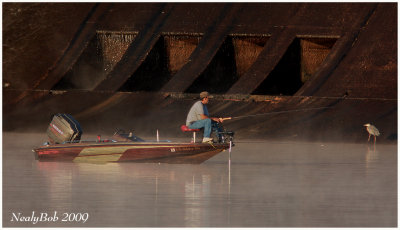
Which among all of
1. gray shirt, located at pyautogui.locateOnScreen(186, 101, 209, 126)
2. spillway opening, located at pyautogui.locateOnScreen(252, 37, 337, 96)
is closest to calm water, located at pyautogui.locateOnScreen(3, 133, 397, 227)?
gray shirt, located at pyautogui.locateOnScreen(186, 101, 209, 126)

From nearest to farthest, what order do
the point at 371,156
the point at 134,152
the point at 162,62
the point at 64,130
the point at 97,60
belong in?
the point at 134,152 → the point at 64,130 → the point at 371,156 → the point at 162,62 → the point at 97,60

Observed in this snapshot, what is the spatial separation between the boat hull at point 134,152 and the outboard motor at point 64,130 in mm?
157

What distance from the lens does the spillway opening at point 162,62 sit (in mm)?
29906

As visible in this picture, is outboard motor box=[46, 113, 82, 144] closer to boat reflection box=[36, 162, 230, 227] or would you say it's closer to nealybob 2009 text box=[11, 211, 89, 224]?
boat reflection box=[36, 162, 230, 227]

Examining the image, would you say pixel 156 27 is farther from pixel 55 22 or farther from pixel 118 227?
pixel 118 227

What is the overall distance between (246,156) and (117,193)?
721 cm

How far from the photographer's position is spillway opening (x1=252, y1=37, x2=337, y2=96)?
91.9 ft

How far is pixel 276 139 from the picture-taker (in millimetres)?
26141

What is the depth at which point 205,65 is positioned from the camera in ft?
94.3

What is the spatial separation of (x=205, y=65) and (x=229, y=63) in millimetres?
1200

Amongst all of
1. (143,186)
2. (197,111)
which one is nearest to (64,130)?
(197,111)

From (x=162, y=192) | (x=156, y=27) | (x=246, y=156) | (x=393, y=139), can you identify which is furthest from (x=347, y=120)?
(x=162, y=192)

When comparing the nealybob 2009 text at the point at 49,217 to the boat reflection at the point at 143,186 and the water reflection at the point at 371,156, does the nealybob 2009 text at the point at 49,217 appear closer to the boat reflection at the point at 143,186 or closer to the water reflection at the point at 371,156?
the boat reflection at the point at 143,186

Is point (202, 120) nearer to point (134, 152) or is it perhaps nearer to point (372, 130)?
point (134, 152)
